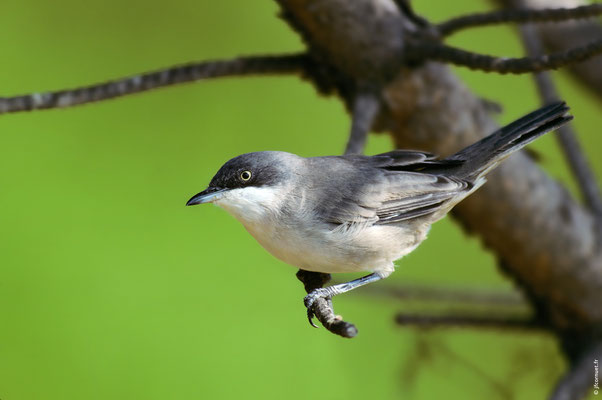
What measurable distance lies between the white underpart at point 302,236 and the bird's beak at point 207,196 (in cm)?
1

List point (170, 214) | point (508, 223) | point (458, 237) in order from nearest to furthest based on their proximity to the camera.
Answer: point (508, 223), point (170, 214), point (458, 237)

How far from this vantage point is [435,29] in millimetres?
1781

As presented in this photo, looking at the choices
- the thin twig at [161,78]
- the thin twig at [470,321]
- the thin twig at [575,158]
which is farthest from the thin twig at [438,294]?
the thin twig at [161,78]

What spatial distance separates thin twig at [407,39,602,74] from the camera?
1328 millimetres

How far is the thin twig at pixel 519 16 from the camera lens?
1.48 m

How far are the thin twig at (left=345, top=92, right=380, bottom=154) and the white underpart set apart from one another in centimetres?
23

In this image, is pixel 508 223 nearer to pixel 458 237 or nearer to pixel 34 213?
pixel 458 237

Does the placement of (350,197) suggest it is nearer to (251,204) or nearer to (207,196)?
(251,204)

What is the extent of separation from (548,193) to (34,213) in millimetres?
1907

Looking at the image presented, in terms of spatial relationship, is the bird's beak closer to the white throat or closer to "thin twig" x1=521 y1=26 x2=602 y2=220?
the white throat

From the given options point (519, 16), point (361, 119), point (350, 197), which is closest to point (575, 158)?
point (519, 16)

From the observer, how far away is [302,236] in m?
1.39

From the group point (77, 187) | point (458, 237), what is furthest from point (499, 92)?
point (77, 187)

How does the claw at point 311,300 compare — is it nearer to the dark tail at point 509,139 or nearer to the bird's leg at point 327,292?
the bird's leg at point 327,292
